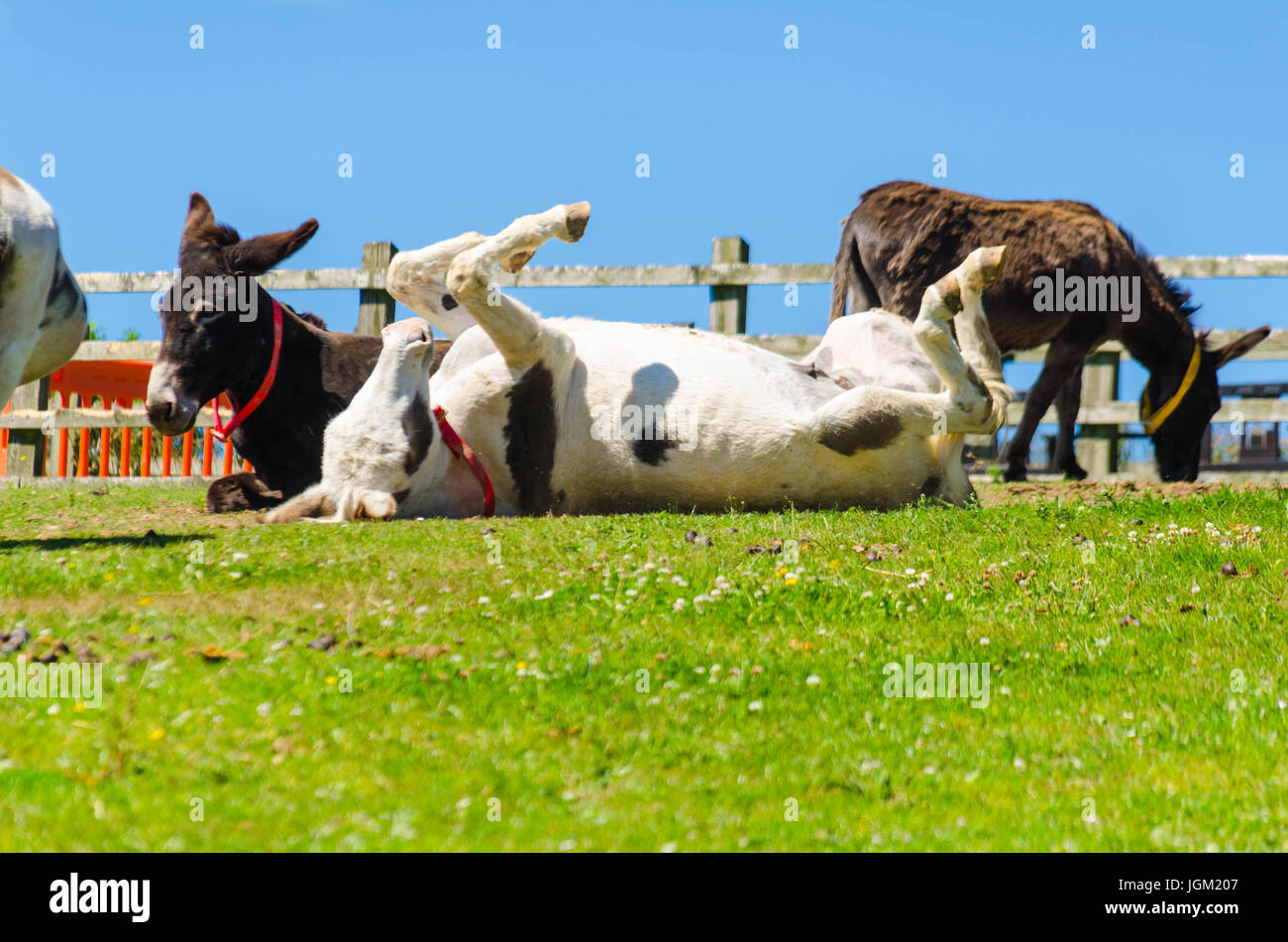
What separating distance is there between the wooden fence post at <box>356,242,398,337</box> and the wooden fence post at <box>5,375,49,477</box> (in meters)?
5.02

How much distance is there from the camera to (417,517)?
8.20 meters

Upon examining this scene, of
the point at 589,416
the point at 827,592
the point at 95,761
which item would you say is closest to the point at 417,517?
the point at 589,416

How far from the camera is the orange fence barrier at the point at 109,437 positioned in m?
16.8

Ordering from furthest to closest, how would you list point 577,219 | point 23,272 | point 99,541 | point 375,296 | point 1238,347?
point 375,296 < point 1238,347 < point 577,219 < point 99,541 < point 23,272

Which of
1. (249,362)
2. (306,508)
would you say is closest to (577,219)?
(306,508)

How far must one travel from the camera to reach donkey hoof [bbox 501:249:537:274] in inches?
313

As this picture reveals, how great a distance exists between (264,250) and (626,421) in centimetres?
306

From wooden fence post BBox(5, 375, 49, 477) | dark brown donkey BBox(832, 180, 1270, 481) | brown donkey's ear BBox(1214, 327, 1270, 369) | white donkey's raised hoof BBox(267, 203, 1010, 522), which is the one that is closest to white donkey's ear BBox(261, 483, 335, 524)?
white donkey's raised hoof BBox(267, 203, 1010, 522)

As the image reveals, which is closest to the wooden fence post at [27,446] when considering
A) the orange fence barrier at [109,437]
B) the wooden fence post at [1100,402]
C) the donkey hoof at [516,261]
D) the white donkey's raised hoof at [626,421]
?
the orange fence barrier at [109,437]

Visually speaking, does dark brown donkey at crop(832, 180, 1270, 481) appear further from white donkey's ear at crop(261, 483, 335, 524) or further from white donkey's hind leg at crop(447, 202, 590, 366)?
white donkey's ear at crop(261, 483, 335, 524)

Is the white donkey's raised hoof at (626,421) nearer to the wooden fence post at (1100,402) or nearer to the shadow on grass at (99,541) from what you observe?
the shadow on grass at (99,541)

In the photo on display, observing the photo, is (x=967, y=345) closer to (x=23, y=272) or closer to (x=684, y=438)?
(x=684, y=438)

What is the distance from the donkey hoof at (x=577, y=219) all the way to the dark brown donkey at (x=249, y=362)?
2.05 metres

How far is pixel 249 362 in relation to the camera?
877cm
